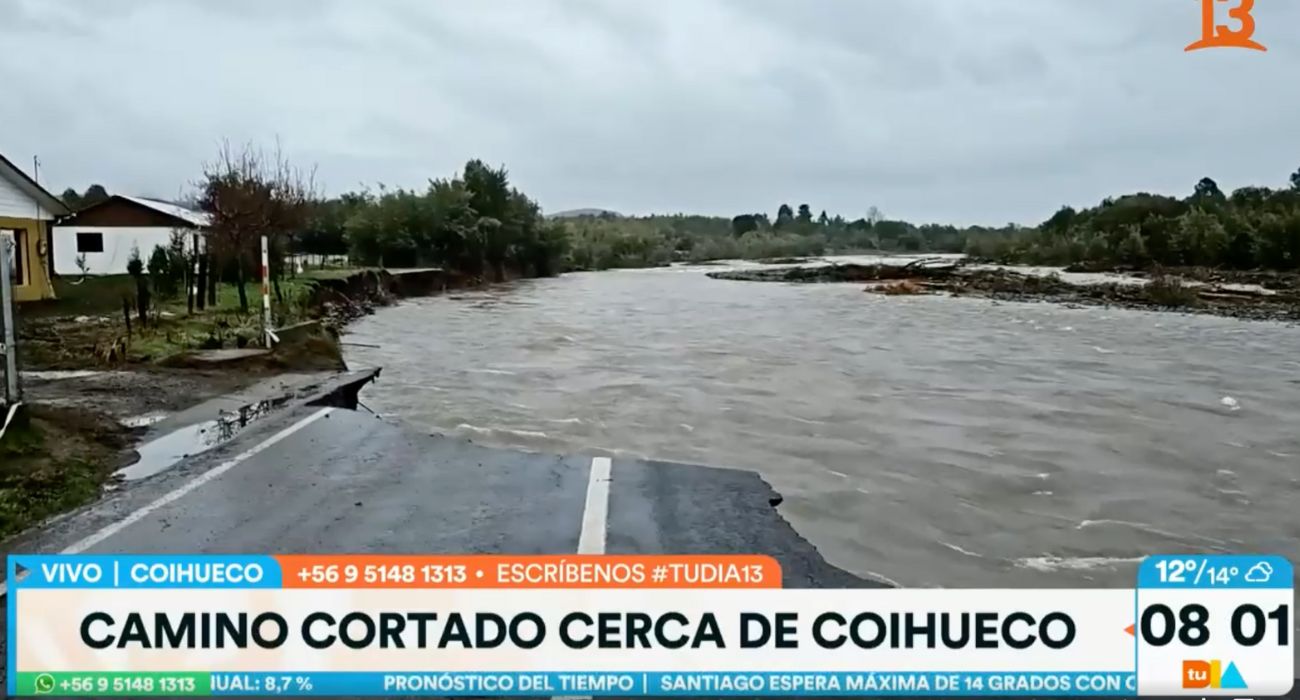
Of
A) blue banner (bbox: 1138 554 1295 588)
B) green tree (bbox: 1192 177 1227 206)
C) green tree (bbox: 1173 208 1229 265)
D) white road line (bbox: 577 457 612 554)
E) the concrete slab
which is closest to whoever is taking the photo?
blue banner (bbox: 1138 554 1295 588)

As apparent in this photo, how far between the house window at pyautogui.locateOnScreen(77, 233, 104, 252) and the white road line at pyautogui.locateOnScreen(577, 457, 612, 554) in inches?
1302

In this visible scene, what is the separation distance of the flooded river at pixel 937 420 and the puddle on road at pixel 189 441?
6.05ft

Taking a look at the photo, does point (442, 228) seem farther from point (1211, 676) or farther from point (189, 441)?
point (1211, 676)

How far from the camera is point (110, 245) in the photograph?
112ft

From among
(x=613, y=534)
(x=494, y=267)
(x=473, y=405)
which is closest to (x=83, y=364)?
(x=473, y=405)

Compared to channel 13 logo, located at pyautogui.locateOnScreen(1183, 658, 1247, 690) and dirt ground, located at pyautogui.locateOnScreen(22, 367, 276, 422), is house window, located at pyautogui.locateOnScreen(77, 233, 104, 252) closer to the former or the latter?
dirt ground, located at pyautogui.locateOnScreen(22, 367, 276, 422)

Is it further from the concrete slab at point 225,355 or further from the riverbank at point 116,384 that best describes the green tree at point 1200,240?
the concrete slab at point 225,355

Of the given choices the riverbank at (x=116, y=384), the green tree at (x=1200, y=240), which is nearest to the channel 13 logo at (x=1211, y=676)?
the riverbank at (x=116, y=384)

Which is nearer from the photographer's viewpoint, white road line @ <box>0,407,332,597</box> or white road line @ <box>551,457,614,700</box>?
white road line @ <box>0,407,332,597</box>

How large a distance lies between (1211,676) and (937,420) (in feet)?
25.4

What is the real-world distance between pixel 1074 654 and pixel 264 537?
4.14 meters

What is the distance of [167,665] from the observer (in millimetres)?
3514

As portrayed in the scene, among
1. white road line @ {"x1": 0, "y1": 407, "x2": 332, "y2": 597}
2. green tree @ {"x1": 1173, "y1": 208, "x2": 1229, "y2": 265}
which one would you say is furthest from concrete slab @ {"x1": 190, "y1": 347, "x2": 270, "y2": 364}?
green tree @ {"x1": 1173, "y1": 208, "x2": 1229, "y2": 265}

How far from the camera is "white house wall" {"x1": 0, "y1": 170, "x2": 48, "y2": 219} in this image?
19156mm
